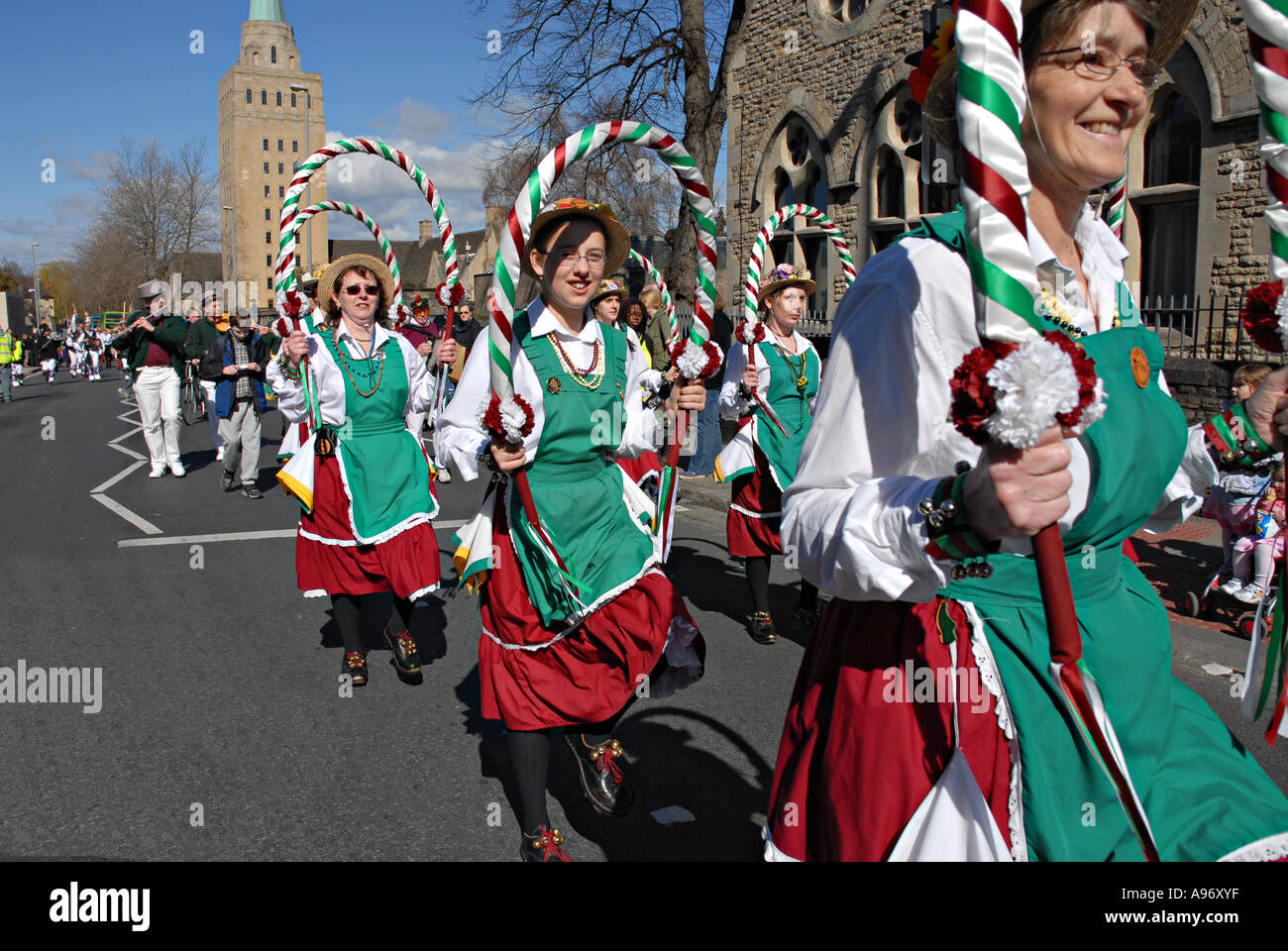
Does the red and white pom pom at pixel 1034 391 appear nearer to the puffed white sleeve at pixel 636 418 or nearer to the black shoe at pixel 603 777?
the puffed white sleeve at pixel 636 418

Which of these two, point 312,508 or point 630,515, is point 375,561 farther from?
point 630,515

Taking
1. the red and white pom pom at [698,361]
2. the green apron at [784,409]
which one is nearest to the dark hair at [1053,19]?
the red and white pom pom at [698,361]

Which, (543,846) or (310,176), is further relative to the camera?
(310,176)

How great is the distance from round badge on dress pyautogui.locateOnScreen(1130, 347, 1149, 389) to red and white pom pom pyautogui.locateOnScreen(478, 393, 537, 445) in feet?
6.88

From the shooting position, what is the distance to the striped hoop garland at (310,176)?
699cm

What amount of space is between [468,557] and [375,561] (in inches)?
75.1

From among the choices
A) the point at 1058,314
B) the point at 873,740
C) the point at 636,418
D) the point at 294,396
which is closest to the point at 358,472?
the point at 294,396

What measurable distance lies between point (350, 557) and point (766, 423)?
263cm

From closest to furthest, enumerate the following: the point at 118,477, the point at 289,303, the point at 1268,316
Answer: the point at 1268,316 < the point at 289,303 < the point at 118,477

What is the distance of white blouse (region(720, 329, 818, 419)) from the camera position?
6605 mm

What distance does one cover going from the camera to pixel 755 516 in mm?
6492

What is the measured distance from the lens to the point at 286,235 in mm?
7359

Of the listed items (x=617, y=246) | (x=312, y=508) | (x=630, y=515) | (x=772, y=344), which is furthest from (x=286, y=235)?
(x=630, y=515)

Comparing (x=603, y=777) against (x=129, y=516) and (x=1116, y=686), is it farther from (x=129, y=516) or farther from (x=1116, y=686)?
(x=129, y=516)
